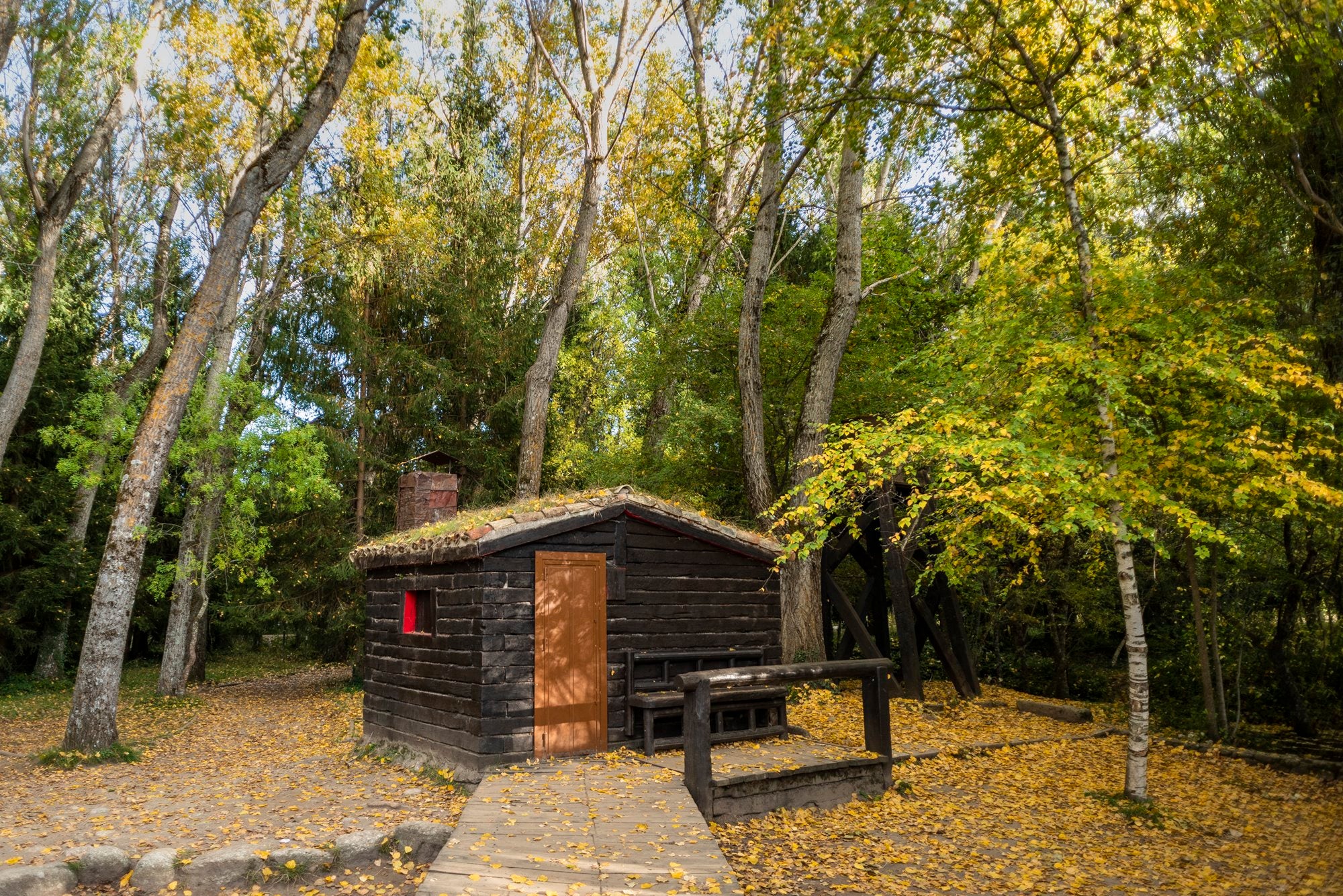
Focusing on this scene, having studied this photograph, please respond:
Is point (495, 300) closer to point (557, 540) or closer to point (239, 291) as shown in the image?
point (239, 291)

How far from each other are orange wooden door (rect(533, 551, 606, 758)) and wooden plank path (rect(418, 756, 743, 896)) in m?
0.87

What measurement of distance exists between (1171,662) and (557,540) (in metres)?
11.9

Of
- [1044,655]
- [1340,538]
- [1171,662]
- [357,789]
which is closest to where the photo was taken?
[357,789]

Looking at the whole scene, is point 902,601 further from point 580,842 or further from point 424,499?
point 580,842

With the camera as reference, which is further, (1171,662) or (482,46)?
(482,46)

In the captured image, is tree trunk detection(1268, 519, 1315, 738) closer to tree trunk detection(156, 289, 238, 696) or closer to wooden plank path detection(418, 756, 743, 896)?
wooden plank path detection(418, 756, 743, 896)

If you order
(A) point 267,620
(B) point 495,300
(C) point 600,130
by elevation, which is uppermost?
(C) point 600,130

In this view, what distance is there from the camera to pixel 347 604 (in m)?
19.0

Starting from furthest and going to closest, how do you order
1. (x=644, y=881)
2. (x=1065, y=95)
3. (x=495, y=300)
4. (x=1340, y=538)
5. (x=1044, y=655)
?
(x=495, y=300), (x=1044, y=655), (x=1340, y=538), (x=1065, y=95), (x=644, y=881)

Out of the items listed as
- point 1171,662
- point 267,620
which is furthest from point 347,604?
point 1171,662

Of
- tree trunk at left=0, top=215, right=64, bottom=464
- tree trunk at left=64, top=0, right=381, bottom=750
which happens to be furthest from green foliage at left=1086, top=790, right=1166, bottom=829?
tree trunk at left=0, top=215, right=64, bottom=464

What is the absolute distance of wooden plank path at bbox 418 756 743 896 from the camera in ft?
16.6

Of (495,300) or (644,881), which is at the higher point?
(495,300)

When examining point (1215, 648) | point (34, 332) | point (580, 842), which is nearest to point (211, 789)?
point (580, 842)
